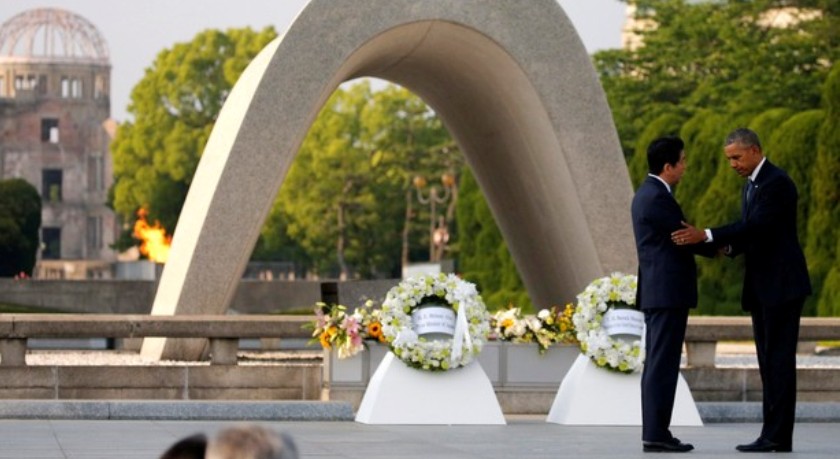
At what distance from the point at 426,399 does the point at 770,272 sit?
3468mm

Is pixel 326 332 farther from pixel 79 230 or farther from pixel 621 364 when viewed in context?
pixel 79 230

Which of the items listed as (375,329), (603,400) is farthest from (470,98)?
(603,400)

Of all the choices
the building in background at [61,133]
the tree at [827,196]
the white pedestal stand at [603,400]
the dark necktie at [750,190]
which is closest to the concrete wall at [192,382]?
the white pedestal stand at [603,400]

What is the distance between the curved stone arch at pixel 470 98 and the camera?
18703 millimetres

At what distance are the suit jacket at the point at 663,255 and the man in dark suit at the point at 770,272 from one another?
0.12 metres

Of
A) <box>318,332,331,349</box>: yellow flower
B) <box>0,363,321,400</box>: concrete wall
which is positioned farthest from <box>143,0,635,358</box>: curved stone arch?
<box>318,332,331,349</box>: yellow flower

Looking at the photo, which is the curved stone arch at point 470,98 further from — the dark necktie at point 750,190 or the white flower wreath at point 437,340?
the dark necktie at point 750,190

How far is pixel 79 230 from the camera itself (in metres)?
120

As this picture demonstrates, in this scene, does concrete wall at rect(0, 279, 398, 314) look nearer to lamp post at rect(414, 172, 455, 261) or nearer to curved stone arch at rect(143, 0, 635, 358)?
curved stone arch at rect(143, 0, 635, 358)

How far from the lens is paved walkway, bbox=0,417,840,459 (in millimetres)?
11689

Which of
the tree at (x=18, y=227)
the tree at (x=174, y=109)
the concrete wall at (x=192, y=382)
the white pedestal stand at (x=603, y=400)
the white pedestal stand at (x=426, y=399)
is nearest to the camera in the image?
the white pedestal stand at (x=426, y=399)

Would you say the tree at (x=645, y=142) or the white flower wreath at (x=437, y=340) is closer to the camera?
the white flower wreath at (x=437, y=340)

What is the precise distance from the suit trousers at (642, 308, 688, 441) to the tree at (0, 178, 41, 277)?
56689 mm

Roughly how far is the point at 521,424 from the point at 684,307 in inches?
123
